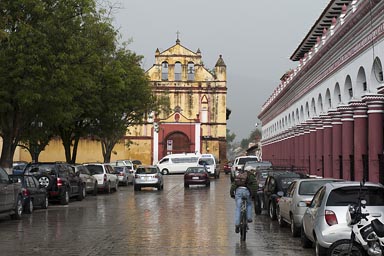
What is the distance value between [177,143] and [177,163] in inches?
510

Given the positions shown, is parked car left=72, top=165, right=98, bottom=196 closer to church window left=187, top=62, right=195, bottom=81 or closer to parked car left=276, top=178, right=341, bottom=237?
parked car left=276, top=178, right=341, bottom=237

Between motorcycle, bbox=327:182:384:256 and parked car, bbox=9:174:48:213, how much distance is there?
1239 centimetres

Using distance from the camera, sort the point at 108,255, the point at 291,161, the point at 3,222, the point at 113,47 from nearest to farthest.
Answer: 1. the point at 108,255
2. the point at 3,222
3. the point at 113,47
4. the point at 291,161

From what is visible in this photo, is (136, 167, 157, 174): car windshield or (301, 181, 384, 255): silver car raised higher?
(136, 167, 157, 174): car windshield

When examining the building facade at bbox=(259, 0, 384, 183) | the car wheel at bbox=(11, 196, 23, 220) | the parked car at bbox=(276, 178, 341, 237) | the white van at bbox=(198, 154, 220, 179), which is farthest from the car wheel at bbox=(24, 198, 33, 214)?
the white van at bbox=(198, 154, 220, 179)

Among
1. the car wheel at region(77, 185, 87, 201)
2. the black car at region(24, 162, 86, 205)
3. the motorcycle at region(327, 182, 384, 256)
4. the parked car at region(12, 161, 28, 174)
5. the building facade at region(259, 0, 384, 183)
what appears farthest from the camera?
the parked car at region(12, 161, 28, 174)

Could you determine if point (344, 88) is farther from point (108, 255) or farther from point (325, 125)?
point (108, 255)

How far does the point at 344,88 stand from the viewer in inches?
1145

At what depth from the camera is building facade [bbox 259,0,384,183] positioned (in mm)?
23000

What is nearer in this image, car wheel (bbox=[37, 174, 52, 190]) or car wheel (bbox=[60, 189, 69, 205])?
car wheel (bbox=[37, 174, 52, 190])

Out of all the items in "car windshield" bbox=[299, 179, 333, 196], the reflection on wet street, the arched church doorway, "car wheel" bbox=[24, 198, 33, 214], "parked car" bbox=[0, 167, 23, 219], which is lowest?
the reflection on wet street

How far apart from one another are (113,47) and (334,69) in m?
12.9

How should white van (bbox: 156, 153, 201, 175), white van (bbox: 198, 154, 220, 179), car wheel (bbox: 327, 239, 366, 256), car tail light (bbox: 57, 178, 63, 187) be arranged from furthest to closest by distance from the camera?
white van (bbox: 156, 153, 201, 175), white van (bbox: 198, 154, 220, 179), car tail light (bbox: 57, 178, 63, 187), car wheel (bbox: 327, 239, 366, 256)

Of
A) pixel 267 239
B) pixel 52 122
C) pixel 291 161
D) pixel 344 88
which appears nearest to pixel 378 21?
pixel 344 88
